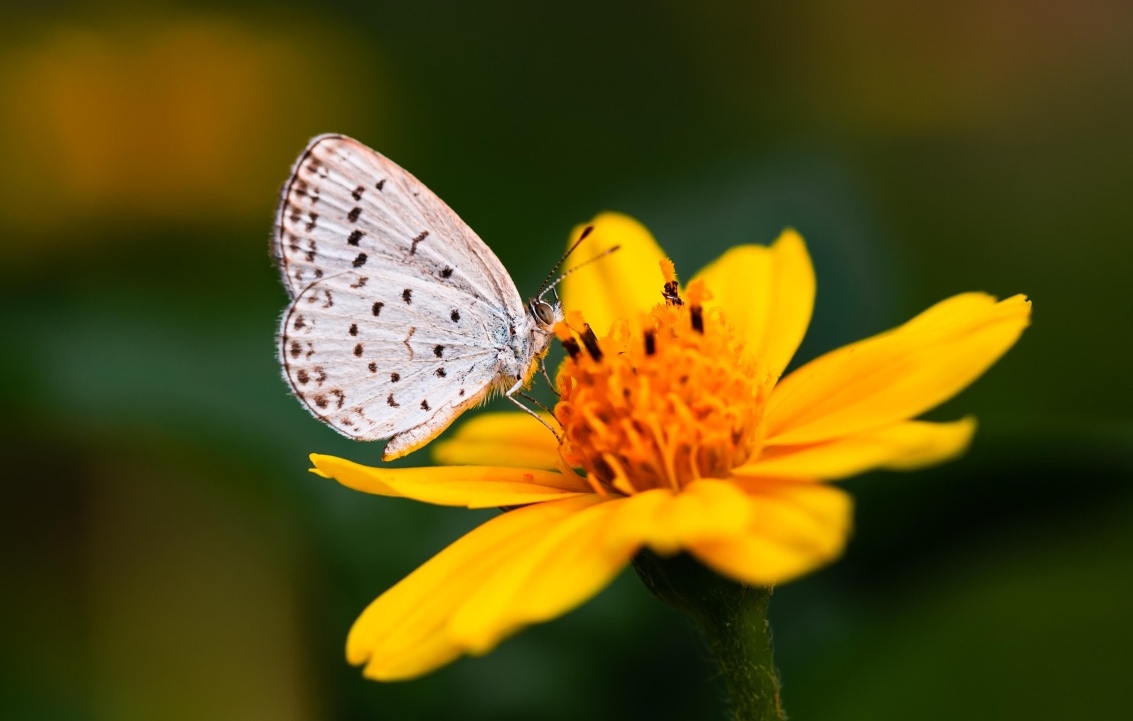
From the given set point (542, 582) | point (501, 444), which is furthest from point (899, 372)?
point (501, 444)

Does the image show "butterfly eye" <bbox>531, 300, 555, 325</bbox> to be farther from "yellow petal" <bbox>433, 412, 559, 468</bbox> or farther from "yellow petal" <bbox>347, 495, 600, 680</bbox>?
"yellow petal" <bbox>347, 495, 600, 680</bbox>

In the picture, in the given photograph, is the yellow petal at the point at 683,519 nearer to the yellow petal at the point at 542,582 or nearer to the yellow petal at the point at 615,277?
the yellow petal at the point at 542,582

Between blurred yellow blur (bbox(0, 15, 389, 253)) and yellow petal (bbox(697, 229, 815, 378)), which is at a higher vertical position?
blurred yellow blur (bbox(0, 15, 389, 253))

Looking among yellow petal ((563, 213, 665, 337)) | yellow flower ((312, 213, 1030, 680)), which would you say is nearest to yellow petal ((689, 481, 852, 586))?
yellow flower ((312, 213, 1030, 680))

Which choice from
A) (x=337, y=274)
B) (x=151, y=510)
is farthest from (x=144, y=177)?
(x=337, y=274)

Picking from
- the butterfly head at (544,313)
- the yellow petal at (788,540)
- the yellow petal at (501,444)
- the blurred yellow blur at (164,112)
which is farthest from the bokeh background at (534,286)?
the yellow petal at (788,540)

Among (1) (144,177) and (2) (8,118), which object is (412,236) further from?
(2) (8,118)

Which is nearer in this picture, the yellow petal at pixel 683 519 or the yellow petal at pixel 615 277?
the yellow petal at pixel 683 519
